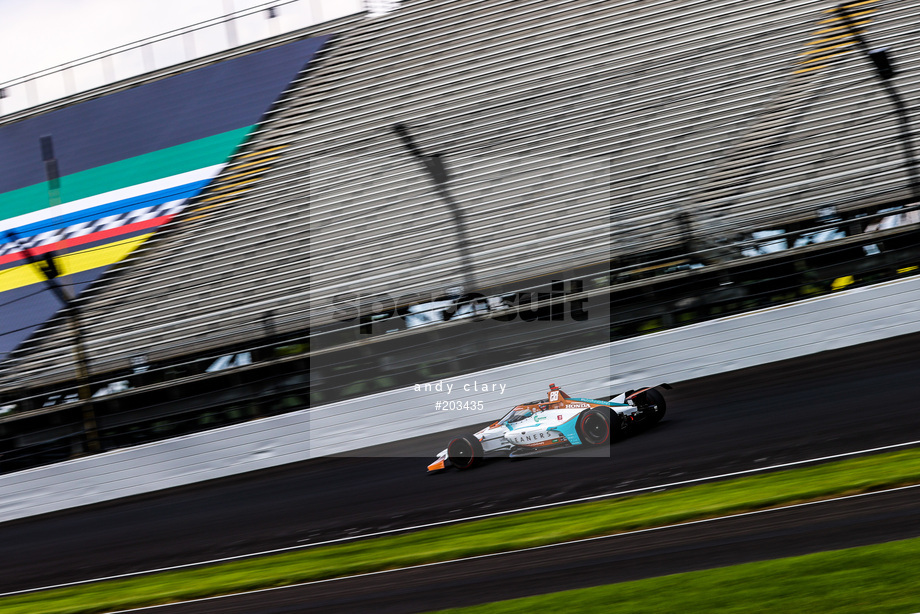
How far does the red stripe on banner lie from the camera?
12.9m

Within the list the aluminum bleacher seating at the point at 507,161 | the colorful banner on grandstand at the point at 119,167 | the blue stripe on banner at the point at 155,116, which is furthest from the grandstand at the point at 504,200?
the blue stripe on banner at the point at 155,116

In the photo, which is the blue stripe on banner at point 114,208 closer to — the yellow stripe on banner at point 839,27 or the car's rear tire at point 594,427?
the car's rear tire at point 594,427

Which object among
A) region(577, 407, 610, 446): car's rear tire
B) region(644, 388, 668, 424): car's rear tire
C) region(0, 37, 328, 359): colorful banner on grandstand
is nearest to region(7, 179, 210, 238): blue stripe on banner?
Answer: region(0, 37, 328, 359): colorful banner on grandstand

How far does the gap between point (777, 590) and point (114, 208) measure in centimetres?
1220

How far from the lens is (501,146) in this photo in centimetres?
1162

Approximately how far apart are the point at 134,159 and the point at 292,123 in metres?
3.00

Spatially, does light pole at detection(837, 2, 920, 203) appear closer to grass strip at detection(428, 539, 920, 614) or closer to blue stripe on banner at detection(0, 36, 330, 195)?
grass strip at detection(428, 539, 920, 614)

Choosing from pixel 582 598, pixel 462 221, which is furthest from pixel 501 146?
pixel 582 598

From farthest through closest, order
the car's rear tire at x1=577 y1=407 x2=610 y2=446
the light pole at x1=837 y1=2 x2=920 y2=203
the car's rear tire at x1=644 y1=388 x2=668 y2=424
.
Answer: the light pole at x1=837 y1=2 x2=920 y2=203
the car's rear tire at x1=644 y1=388 x2=668 y2=424
the car's rear tire at x1=577 y1=407 x2=610 y2=446

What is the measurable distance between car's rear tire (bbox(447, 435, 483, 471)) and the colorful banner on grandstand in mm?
7073

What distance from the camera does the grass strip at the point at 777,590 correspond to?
3955 mm

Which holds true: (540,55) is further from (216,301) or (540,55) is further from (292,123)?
(216,301)

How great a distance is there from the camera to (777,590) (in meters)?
4.23

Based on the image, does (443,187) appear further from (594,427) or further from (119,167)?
(119,167)
